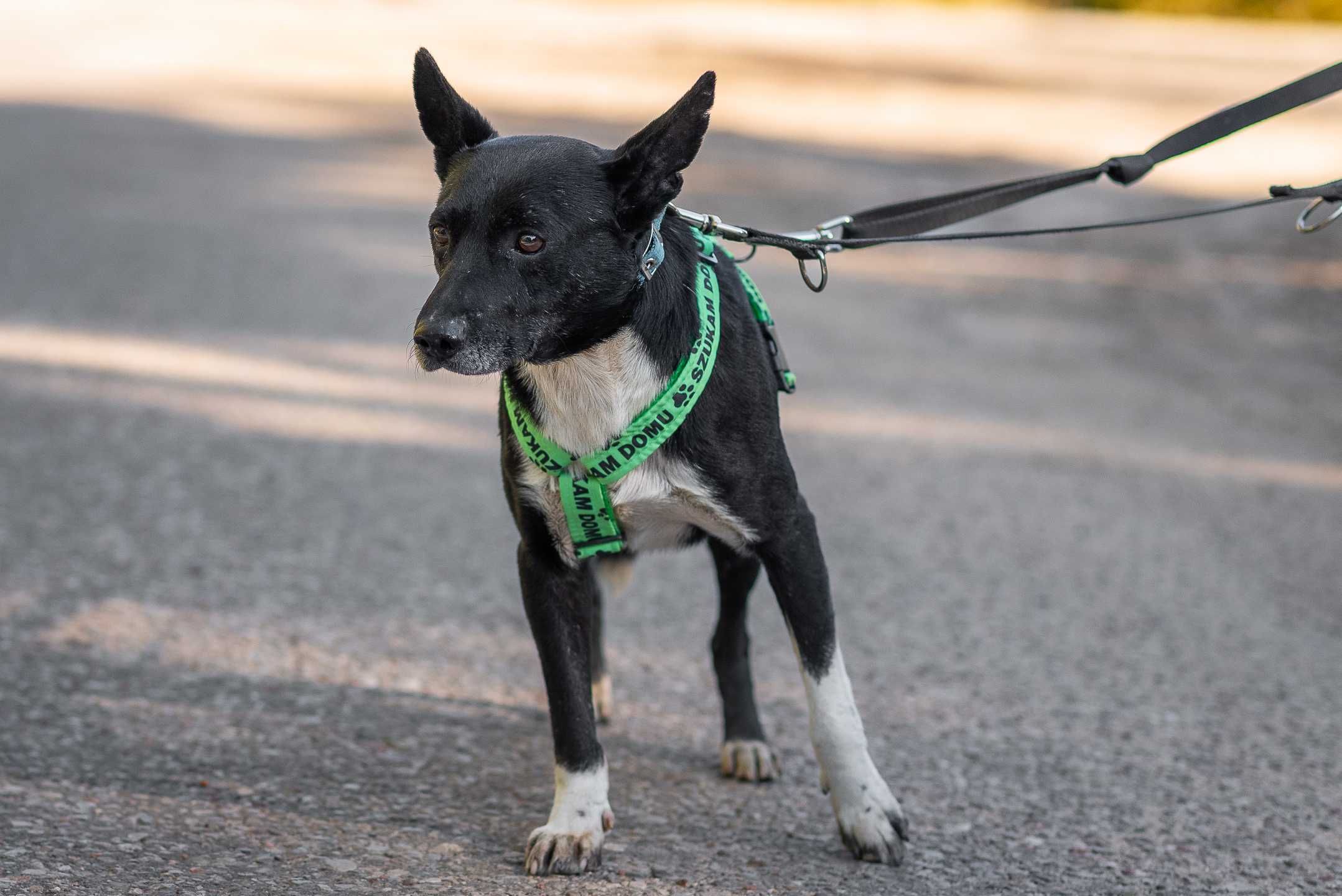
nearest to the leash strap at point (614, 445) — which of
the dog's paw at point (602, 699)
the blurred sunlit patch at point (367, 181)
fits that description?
the dog's paw at point (602, 699)

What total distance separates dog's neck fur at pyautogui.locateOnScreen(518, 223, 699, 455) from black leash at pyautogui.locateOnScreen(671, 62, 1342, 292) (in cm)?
39

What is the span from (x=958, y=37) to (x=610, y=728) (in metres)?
24.8

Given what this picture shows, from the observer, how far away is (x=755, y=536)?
3.10 meters

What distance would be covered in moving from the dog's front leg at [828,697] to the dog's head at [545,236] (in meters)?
0.64

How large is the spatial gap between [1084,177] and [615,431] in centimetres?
163

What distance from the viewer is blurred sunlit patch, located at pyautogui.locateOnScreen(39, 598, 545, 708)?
4.12 m

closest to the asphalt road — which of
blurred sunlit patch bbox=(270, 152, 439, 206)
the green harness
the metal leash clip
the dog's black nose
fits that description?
the green harness

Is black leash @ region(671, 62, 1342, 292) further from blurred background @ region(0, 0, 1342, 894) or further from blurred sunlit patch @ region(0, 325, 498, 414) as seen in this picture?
blurred sunlit patch @ region(0, 325, 498, 414)

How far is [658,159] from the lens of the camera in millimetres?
2818

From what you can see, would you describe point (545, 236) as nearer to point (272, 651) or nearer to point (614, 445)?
point (614, 445)

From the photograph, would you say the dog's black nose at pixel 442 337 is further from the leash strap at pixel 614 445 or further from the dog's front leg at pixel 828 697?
the dog's front leg at pixel 828 697

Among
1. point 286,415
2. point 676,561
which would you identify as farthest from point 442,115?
point 286,415

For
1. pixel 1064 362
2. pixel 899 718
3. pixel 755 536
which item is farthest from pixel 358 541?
pixel 1064 362

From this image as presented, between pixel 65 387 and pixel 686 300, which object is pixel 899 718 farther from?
pixel 65 387
